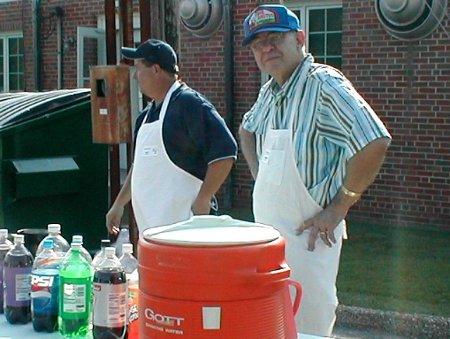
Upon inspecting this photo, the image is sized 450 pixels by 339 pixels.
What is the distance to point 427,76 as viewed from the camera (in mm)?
9562

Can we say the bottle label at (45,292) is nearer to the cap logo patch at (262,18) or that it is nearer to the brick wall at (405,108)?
the cap logo patch at (262,18)

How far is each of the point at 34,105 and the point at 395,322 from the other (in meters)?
3.16

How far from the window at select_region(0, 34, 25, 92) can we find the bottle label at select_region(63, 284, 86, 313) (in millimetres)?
12351

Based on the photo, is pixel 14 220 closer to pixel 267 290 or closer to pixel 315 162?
pixel 315 162

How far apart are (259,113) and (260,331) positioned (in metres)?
1.75

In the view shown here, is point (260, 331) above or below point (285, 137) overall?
below

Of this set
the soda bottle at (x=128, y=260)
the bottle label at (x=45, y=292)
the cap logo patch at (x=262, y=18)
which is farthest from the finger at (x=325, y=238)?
the bottle label at (x=45, y=292)

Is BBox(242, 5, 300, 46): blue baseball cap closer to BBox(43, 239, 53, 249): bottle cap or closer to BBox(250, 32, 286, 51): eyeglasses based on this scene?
BBox(250, 32, 286, 51): eyeglasses

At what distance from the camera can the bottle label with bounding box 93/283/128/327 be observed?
8.60 feet

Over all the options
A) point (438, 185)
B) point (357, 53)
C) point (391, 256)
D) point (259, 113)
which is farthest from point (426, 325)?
point (357, 53)

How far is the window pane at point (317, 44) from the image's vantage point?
10.8 m

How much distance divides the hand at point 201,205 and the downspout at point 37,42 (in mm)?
10258

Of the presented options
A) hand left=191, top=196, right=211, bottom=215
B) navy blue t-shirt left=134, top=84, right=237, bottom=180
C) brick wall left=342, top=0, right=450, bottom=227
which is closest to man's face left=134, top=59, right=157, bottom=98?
navy blue t-shirt left=134, top=84, right=237, bottom=180

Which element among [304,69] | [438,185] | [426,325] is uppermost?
[304,69]
